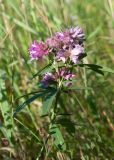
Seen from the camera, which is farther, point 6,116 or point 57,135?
point 6,116

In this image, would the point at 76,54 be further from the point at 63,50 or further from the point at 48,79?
the point at 48,79

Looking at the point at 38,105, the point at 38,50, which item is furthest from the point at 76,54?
the point at 38,105

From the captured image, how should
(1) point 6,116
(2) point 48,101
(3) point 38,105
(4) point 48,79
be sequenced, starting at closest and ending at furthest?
(2) point 48,101 < (4) point 48,79 < (1) point 6,116 < (3) point 38,105

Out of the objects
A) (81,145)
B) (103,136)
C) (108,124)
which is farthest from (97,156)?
(108,124)

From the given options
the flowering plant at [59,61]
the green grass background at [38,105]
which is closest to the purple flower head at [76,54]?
the flowering plant at [59,61]

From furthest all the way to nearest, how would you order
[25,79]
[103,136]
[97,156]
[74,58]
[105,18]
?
1. [105,18]
2. [25,79]
3. [103,136]
4. [97,156]
5. [74,58]

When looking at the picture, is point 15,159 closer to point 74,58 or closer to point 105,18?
point 74,58

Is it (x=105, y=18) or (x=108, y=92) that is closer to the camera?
(x=108, y=92)

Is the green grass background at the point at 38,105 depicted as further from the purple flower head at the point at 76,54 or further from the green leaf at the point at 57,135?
the purple flower head at the point at 76,54
